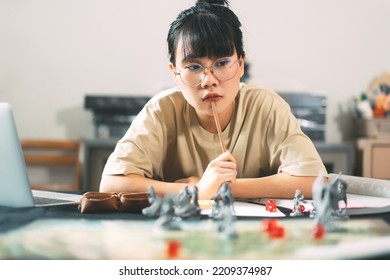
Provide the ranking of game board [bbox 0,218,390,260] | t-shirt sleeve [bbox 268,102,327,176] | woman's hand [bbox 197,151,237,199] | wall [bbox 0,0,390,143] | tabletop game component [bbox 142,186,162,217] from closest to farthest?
1. game board [bbox 0,218,390,260]
2. tabletop game component [bbox 142,186,162,217]
3. woman's hand [bbox 197,151,237,199]
4. t-shirt sleeve [bbox 268,102,327,176]
5. wall [bbox 0,0,390,143]

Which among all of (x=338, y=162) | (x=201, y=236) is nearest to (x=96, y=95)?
(x=338, y=162)

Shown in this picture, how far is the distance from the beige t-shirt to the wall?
1.41 metres

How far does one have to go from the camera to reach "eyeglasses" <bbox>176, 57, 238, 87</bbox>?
30.8 inches

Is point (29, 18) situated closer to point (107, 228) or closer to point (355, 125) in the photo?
point (355, 125)

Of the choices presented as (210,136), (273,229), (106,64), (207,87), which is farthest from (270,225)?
(106,64)

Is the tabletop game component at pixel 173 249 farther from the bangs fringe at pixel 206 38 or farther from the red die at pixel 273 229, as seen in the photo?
the bangs fringe at pixel 206 38

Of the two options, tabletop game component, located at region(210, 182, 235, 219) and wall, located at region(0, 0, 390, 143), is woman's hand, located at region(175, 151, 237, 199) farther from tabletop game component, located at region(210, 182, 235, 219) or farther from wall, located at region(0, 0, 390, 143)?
wall, located at region(0, 0, 390, 143)

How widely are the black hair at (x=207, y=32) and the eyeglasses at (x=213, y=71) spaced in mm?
15

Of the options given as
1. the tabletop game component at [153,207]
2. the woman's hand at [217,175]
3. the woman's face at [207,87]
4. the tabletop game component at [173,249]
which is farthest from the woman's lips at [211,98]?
the tabletop game component at [173,249]

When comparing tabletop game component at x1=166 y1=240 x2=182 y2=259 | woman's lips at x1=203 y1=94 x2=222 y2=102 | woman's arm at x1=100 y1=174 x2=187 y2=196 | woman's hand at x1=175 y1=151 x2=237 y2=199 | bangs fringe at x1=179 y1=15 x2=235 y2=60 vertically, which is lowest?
woman's arm at x1=100 y1=174 x2=187 y2=196

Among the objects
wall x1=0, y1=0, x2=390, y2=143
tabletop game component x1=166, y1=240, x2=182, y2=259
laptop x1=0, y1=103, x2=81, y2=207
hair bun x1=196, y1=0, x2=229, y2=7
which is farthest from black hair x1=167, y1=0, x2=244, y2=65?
wall x1=0, y1=0, x2=390, y2=143

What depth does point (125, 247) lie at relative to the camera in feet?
1.48

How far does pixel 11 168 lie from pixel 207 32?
36 centimetres
